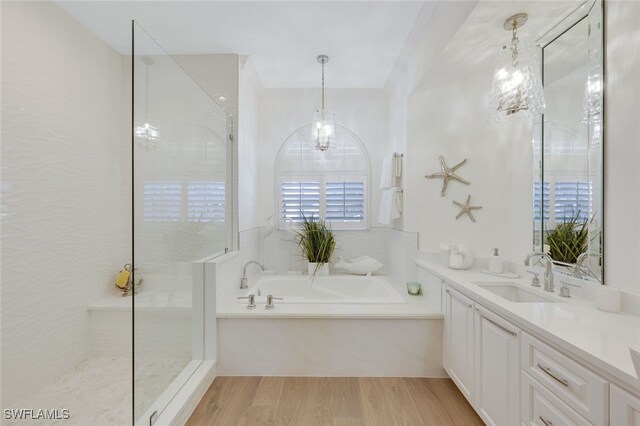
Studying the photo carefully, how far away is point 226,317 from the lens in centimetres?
218

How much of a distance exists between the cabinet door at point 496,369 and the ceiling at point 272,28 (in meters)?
2.29

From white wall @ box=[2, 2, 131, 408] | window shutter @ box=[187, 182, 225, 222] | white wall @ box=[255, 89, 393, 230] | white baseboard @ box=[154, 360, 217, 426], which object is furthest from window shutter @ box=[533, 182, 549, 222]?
white wall @ box=[2, 2, 131, 408]

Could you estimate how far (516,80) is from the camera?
1757 millimetres

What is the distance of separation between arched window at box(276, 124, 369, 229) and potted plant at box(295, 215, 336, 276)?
0.81 feet

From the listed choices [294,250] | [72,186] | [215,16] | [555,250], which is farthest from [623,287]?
[72,186]

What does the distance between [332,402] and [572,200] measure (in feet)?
6.56

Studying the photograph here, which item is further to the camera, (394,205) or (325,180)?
(325,180)

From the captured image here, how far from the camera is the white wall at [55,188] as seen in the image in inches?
70.2

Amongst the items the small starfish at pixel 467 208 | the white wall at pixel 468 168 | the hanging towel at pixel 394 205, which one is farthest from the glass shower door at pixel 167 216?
the small starfish at pixel 467 208

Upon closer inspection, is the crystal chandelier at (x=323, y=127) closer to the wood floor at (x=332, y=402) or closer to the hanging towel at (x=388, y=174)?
the hanging towel at (x=388, y=174)

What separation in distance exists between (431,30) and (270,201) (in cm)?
248

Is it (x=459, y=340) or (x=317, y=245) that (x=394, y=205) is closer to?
(x=317, y=245)

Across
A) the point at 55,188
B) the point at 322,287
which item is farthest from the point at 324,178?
the point at 55,188

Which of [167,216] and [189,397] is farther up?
[167,216]
